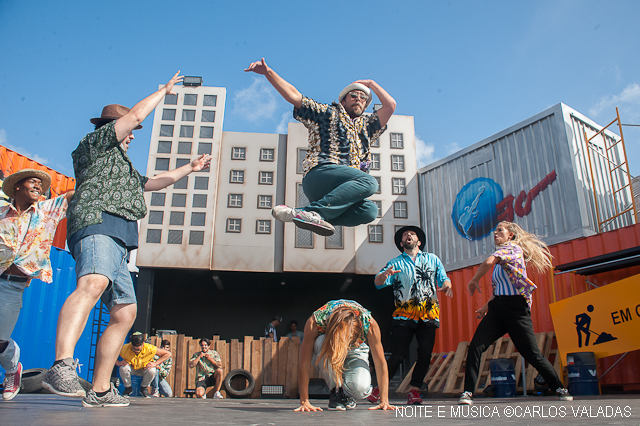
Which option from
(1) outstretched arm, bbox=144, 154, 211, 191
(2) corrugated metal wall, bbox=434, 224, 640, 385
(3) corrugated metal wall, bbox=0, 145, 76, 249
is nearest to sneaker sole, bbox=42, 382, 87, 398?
(1) outstretched arm, bbox=144, 154, 211, 191

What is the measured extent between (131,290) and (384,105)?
7.55ft

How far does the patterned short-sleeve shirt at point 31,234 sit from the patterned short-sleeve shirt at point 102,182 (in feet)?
1.24

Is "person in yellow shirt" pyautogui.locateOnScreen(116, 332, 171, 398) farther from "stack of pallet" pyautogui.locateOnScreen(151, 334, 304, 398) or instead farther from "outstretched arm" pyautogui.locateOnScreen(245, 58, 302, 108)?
"outstretched arm" pyautogui.locateOnScreen(245, 58, 302, 108)

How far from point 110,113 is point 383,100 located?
200cm

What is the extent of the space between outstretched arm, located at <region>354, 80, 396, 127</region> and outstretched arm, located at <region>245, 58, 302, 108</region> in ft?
1.83

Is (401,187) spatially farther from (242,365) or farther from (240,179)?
(242,365)

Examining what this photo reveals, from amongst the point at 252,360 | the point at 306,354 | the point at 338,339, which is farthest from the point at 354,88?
the point at 252,360

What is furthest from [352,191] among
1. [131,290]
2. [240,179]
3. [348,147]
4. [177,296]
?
[177,296]

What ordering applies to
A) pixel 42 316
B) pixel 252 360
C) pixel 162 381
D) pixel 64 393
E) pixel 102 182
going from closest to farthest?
pixel 64 393 < pixel 102 182 < pixel 162 381 < pixel 252 360 < pixel 42 316

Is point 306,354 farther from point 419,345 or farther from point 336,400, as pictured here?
point 419,345

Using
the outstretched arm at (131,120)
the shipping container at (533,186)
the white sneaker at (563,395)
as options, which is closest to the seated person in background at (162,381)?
the outstretched arm at (131,120)

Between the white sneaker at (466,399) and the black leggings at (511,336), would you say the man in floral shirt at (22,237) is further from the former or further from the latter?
the black leggings at (511,336)

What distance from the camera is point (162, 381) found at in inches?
354

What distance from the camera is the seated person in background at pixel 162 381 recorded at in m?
8.66
